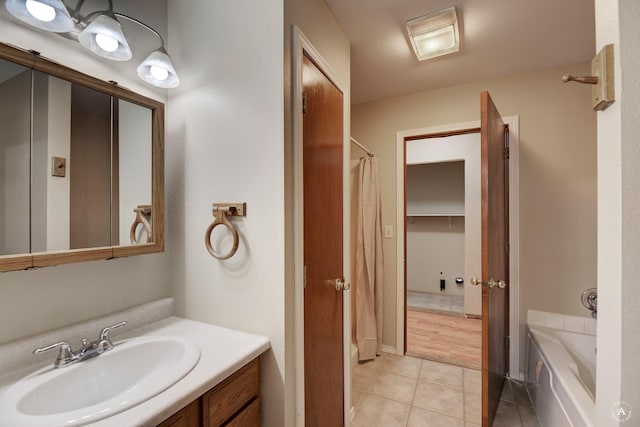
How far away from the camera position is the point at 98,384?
95cm

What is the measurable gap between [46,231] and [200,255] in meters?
0.56

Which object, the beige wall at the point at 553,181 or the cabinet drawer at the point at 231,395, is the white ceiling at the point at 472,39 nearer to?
the beige wall at the point at 553,181

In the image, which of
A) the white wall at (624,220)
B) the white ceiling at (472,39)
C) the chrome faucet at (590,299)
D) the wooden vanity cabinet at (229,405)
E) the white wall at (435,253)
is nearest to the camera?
the white wall at (624,220)

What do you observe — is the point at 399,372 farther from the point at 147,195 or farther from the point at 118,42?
the point at 118,42

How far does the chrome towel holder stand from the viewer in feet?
3.87

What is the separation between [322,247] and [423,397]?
1462mm

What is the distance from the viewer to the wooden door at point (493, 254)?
5.07 feet

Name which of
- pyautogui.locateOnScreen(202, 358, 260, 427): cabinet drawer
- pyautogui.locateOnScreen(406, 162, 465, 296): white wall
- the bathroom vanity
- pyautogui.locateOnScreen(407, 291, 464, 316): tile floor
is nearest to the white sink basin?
the bathroom vanity

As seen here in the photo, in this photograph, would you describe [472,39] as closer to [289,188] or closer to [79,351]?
[289,188]

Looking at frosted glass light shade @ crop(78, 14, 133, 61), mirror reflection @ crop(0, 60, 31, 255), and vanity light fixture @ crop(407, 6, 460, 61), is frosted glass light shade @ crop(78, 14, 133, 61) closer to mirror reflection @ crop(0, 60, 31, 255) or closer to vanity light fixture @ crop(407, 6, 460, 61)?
mirror reflection @ crop(0, 60, 31, 255)

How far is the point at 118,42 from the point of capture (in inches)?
43.3

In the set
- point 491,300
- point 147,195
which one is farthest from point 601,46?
point 147,195

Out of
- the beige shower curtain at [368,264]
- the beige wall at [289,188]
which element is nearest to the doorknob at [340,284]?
the beige wall at [289,188]

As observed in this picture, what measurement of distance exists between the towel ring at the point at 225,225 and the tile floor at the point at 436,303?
10.9 feet
